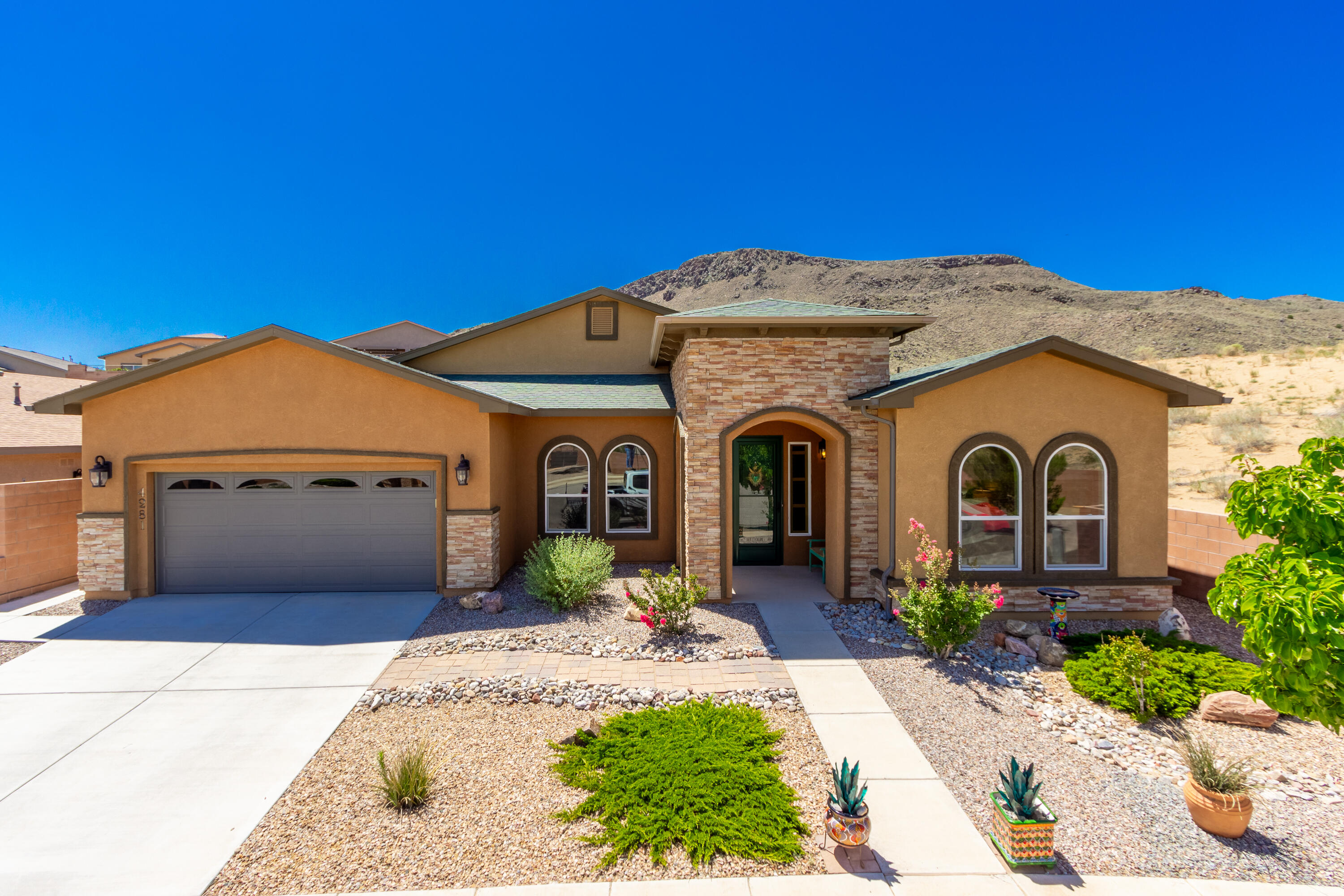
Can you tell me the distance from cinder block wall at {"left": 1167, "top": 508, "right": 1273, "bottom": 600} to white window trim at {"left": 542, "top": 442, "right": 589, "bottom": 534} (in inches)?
376

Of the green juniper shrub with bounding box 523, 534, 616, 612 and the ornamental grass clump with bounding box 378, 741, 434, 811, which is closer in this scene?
the ornamental grass clump with bounding box 378, 741, 434, 811

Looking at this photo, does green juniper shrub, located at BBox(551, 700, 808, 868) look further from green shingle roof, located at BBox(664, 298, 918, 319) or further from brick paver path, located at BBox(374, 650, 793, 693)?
green shingle roof, located at BBox(664, 298, 918, 319)

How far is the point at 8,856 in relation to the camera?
3984mm

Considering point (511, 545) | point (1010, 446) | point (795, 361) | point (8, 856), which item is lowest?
point (8, 856)

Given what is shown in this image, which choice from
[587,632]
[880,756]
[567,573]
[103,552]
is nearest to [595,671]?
[587,632]

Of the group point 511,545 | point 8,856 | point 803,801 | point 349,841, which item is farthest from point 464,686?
point 511,545

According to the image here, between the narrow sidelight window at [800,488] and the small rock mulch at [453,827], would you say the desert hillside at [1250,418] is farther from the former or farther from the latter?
the small rock mulch at [453,827]

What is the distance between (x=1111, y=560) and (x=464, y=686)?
9101 mm

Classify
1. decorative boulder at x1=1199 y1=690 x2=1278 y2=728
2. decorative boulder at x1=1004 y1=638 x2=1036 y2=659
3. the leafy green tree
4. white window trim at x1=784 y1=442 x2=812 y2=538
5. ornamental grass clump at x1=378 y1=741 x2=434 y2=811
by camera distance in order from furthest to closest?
1. white window trim at x1=784 y1=442 x2=812 y2=538
2. decorative boulder at x1=1004 y1=638 x2=1036 y2=659
3. decorative boulder at x1=1199 y1=690 x2=1278 y2=728
4. ornamental grass clump at x1=378 y1=741 x2=434 y2=811
5. the leafy green tree

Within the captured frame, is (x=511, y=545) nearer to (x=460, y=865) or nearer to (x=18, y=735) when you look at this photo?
(x=18, y=735)

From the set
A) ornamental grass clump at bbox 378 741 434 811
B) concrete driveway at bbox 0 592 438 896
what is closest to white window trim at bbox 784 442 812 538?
concrete driveway at bbox 0 592 438 896

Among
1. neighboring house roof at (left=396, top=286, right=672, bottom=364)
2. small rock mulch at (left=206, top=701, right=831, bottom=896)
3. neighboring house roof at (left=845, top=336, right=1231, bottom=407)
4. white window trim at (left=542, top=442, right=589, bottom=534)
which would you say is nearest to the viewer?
small rock mulch at (left=206, top=701, right=831, bottom=896)

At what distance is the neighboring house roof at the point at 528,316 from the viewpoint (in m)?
13.9

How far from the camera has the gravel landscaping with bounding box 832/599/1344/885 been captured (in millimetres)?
3980
